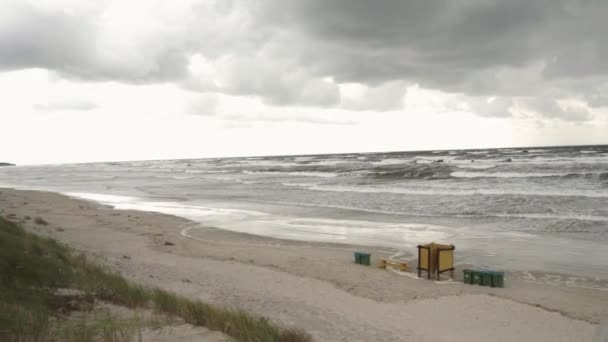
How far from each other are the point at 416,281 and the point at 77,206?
21.0 meters

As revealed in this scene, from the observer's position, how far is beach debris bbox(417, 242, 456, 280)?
33.2ft

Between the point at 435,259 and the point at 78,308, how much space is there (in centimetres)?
730

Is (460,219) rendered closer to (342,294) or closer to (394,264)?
(394,264)

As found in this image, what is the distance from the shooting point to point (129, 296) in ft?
21.7

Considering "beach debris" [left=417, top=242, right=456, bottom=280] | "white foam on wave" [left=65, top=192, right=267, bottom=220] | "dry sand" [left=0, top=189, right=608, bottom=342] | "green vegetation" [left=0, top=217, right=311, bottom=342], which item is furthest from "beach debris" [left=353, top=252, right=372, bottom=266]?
"white foam on wave" [left=65, top=192, right=267, bottom=220]

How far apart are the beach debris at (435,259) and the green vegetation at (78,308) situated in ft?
17.6

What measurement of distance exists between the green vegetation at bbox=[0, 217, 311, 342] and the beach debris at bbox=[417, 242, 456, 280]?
5.37 m

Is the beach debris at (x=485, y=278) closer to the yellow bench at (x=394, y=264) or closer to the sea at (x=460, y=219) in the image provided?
the sea at (x=460, y=219)

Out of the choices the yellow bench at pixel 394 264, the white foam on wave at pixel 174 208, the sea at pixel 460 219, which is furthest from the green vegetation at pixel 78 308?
the white foam on wave at pixel 174 208

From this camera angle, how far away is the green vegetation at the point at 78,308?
15.1 ft

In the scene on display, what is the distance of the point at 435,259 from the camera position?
10141 millimetres

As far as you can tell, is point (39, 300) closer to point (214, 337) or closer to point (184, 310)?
point (184, 310)

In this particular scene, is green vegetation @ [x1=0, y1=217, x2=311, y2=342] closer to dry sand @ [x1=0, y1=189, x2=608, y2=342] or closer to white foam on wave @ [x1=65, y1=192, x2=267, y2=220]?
dry sand @ [x1=0, y1=189, x2=608, y2=342]

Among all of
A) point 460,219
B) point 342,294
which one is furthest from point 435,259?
point 460,219
